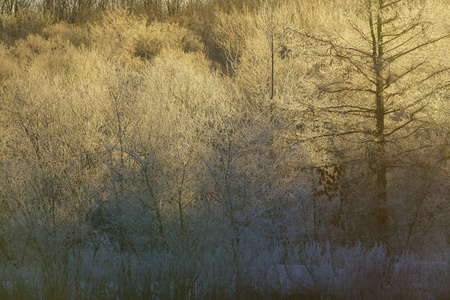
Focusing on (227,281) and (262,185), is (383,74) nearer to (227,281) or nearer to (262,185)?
(262,185)

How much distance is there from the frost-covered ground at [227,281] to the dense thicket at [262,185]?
3 centimetres

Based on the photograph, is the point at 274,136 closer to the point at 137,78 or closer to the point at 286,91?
the point at 286,91

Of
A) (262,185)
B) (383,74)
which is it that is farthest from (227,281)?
(383,74)

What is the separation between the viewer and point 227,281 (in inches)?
277

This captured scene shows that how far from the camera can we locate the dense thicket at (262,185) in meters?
7.36

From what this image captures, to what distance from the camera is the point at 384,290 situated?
284 inches

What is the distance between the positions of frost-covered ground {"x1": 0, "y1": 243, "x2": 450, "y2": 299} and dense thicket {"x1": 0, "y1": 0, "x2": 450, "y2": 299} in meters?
0.03

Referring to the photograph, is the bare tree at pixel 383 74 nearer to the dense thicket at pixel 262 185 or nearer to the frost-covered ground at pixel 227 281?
the dense thicket at pixel 262 185

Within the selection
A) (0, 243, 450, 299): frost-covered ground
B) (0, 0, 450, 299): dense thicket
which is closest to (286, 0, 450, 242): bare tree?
(0, 0, 450, 299): dense thicket

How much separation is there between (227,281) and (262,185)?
5299 millimetres

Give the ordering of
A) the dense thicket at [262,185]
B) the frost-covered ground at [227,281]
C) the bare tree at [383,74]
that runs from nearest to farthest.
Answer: the frost-covered ground at [227,281] < the dense thicket at [262,185] < the bare tree at [383,74]

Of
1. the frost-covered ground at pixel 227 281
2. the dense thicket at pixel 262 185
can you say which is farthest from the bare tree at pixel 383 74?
the frost-covered ground at pixel 227 281

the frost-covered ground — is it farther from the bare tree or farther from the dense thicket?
the bare tree

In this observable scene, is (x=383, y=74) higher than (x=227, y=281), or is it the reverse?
(x=383, y=74)
